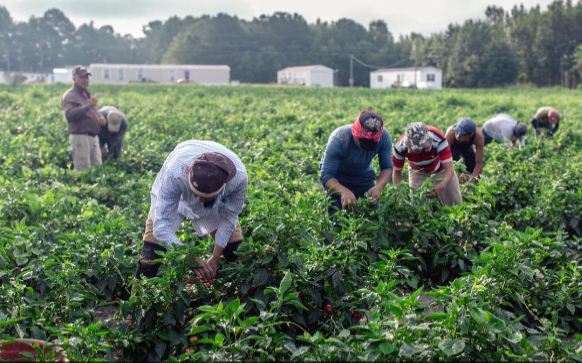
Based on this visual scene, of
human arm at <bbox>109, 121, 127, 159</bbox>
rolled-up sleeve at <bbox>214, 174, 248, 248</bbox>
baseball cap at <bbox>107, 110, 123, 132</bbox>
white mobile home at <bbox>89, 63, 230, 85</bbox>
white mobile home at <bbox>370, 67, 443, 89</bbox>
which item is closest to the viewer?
rolled-up sleeve at <bbox>214, 174, 248, 248</bbox>

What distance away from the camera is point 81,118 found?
7.54m

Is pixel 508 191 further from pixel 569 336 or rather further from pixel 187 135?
pixel 187 135

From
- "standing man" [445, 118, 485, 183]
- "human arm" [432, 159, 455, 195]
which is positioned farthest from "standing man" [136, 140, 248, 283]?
"standing man" [445, 118, 485, 183]

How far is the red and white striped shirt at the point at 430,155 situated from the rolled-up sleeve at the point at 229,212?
217cm

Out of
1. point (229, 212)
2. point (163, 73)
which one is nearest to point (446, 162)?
point (229, 212)

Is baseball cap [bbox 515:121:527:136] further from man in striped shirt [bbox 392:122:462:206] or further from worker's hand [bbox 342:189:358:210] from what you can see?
worker's hand [bbox 342:189:358:210]

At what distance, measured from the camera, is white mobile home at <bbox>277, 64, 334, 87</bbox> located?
6372 cm

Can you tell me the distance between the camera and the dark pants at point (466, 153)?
647 centimetres

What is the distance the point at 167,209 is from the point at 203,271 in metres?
0.43

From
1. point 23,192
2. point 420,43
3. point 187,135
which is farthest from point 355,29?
point 23,192

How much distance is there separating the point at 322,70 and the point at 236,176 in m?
63.9

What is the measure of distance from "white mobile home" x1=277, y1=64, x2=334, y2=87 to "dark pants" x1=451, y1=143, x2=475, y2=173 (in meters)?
56.2

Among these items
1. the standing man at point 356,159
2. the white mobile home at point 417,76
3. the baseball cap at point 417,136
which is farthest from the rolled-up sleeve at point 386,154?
the white mobile home at point 417,76

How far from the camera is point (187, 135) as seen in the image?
35.1 feet
